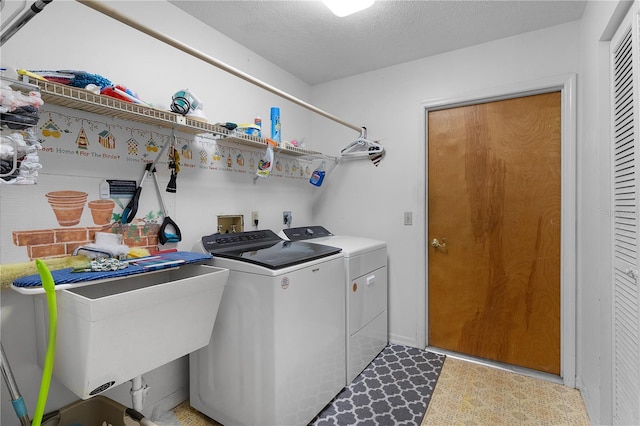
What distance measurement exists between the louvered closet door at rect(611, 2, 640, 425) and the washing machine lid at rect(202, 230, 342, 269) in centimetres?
136

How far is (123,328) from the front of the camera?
1.13 meters

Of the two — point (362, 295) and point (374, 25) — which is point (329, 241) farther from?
point (374, 25)

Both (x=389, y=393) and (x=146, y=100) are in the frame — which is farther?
(x=389, y=393)

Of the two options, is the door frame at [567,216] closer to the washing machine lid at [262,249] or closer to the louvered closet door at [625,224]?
the louvered closet door at [625,224]

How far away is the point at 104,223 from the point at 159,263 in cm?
44

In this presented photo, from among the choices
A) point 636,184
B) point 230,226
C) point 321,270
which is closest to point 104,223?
point 230,226

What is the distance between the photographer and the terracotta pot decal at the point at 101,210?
4.96 feet

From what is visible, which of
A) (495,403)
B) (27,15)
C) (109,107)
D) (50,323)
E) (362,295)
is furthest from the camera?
(362,295)

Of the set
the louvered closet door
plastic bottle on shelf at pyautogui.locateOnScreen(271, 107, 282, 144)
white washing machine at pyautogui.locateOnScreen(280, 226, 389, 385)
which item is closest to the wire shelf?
plastic bottle on shelf at pyautogui.locateOnScreen(271, 107, 282, 144)

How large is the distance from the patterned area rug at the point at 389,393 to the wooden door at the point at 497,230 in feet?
1.19

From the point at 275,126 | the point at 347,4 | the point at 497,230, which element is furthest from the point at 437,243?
the point at 347,4

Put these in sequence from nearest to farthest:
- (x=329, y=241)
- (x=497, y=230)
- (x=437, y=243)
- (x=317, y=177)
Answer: (x=497, y=230) < (x=329, y=241) < (x=437, y=243) < (x=317, y=177)

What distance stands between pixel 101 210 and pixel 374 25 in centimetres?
197

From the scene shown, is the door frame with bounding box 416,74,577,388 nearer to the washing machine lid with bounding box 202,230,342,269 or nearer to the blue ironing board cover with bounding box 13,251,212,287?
the washing machine lid with bounding box 202,230,342,269
